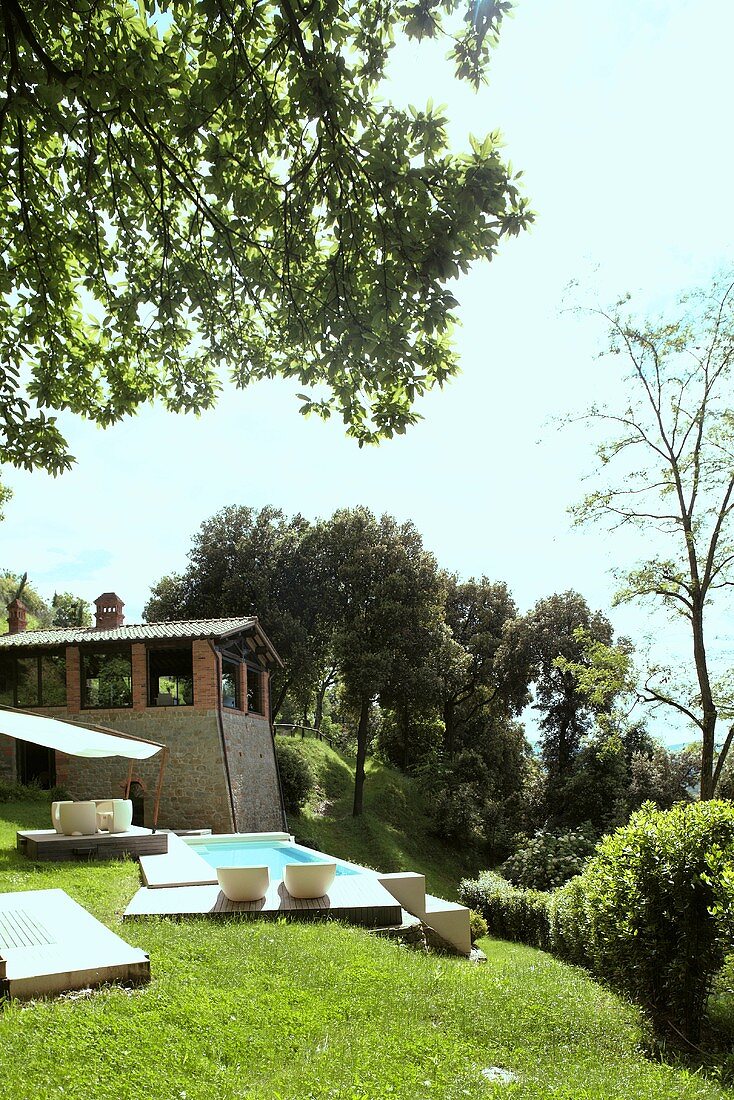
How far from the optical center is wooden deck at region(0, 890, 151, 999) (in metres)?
5.21

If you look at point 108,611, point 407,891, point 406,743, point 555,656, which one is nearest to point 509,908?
point 407,891

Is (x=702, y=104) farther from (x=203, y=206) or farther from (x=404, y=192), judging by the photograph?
(x=203, y=206)

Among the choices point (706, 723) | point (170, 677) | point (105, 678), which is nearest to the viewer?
point (706, 723)

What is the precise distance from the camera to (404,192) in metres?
4.92

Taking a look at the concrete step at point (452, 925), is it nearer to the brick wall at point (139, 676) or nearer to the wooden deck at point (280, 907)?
the wooden deck at point (280, 907)

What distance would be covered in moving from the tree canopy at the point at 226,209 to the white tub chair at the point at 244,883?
15.7 feet

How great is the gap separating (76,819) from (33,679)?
34.4 ft

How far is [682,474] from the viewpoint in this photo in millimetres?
17500

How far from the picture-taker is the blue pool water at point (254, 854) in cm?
1477

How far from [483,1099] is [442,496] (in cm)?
2157

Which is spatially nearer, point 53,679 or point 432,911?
point 432,911

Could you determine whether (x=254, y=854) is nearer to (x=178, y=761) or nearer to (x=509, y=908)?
(x=178, y=761)

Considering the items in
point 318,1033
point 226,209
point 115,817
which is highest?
point 226,209

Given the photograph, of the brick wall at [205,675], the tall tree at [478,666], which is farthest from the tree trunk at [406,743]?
the brick wall at [205,675]
